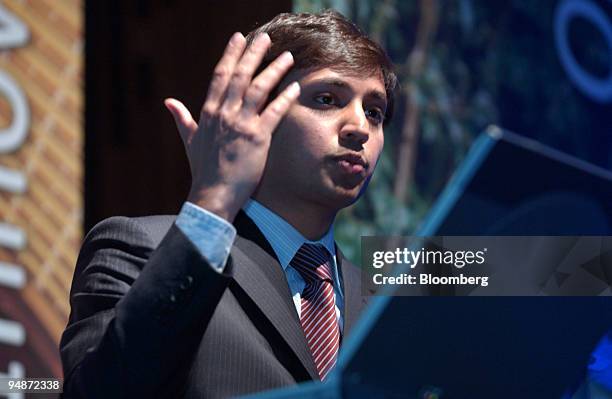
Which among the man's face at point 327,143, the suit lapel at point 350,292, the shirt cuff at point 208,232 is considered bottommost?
the suit lapel at point 350,292

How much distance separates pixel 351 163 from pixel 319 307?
255 mm

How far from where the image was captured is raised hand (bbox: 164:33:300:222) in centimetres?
147

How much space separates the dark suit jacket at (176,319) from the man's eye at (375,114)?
0.98ft

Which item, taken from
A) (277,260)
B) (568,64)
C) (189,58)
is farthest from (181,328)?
(568,64)

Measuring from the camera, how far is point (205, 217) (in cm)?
144

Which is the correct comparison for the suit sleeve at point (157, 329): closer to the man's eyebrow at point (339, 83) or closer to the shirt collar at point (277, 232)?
the shirt collar at point (277, 232)

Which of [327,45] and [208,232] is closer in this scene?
[208,232]

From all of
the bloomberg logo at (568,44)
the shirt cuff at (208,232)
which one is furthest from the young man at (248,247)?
the bloomberg logo at (568,44)

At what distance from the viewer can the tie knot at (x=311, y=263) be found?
1.93 m

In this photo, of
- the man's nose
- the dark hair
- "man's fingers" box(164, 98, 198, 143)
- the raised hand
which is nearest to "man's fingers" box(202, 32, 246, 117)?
the raised hand

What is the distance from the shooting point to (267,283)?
5.89 feet

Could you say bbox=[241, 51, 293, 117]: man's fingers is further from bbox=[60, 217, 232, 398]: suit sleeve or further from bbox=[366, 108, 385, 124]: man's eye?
bbox=[366, 108, 385, 124]: man's eye

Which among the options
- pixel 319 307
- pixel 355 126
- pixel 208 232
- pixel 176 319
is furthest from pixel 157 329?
pixel 355 126

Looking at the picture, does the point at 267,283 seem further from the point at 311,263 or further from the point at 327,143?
the point at 327,143
